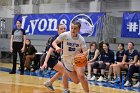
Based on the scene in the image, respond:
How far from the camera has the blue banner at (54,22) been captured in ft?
47.1

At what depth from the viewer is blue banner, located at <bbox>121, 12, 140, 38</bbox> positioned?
12961 mm

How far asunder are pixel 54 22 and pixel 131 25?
14.0 ft

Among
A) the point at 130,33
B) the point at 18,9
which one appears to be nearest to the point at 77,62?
the point at 130,33

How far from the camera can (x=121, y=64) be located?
10352 millimetres

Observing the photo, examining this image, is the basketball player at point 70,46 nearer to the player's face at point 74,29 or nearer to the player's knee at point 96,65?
Answer: the player's face at point 74,29

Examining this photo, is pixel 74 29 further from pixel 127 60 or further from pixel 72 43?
pixel 127 60

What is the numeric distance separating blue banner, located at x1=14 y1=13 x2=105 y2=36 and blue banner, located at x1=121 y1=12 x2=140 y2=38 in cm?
123

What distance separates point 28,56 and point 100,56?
3.73m

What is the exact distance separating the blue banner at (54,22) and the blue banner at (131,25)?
123 centimetres

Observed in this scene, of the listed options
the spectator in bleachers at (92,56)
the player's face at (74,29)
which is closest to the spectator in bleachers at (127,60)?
the spectator in bleachers at (92,56)

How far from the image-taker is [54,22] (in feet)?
51.5

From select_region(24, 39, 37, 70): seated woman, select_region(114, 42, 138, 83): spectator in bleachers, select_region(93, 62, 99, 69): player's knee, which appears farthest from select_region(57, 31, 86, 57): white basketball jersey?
select_region(24, 39, 37, 70): seated woman

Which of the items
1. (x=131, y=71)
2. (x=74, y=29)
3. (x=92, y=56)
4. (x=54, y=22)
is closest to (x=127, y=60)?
(x=131, y=71)

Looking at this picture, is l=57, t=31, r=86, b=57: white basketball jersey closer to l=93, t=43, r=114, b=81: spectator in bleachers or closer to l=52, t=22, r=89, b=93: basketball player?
l=52, t=22, r=89, b=93: basketball player
